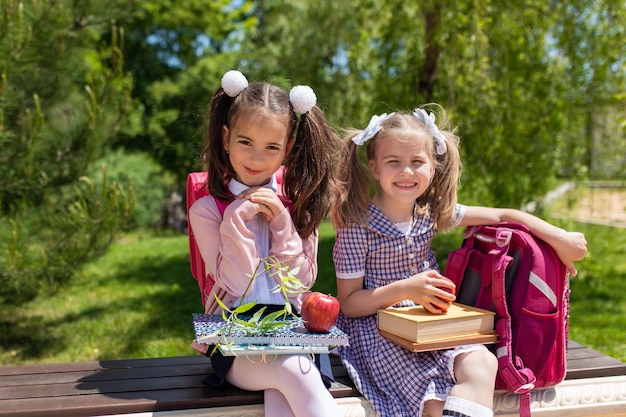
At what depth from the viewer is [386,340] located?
2.43 meters

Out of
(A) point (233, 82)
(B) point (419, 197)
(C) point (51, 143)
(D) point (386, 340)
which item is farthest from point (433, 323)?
(C) point (51, 143)

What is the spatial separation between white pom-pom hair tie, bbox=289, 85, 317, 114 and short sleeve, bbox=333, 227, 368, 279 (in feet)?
1.65

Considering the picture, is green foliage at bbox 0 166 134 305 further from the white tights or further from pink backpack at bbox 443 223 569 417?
pink backpack at bbox 443 223 569 417

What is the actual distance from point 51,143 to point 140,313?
1.53m

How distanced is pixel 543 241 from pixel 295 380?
1.10 m

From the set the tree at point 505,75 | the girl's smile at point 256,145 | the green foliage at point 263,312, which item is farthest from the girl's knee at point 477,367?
the tree at point 505,75

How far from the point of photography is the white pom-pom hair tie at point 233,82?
2.37m

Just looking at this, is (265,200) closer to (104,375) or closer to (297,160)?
(297,160)

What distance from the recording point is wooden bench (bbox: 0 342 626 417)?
7.22 feet

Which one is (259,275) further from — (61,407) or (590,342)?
(590,342)

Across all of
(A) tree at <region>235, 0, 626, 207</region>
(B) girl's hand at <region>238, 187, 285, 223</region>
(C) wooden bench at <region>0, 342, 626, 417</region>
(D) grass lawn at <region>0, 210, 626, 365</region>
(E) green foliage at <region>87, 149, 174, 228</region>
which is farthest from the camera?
(E) green foliage at <region>87, 149, 174, 228</region>

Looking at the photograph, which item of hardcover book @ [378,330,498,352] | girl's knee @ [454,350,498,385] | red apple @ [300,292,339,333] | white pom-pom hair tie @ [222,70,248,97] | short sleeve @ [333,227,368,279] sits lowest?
girl's knee @ [454,350,498,385]

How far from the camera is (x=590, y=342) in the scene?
4465 mm

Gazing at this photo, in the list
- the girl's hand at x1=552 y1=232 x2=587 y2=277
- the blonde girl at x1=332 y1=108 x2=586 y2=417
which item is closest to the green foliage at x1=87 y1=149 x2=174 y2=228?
the blonde girl at x1=332 y1=108 x2=586 y2=417
